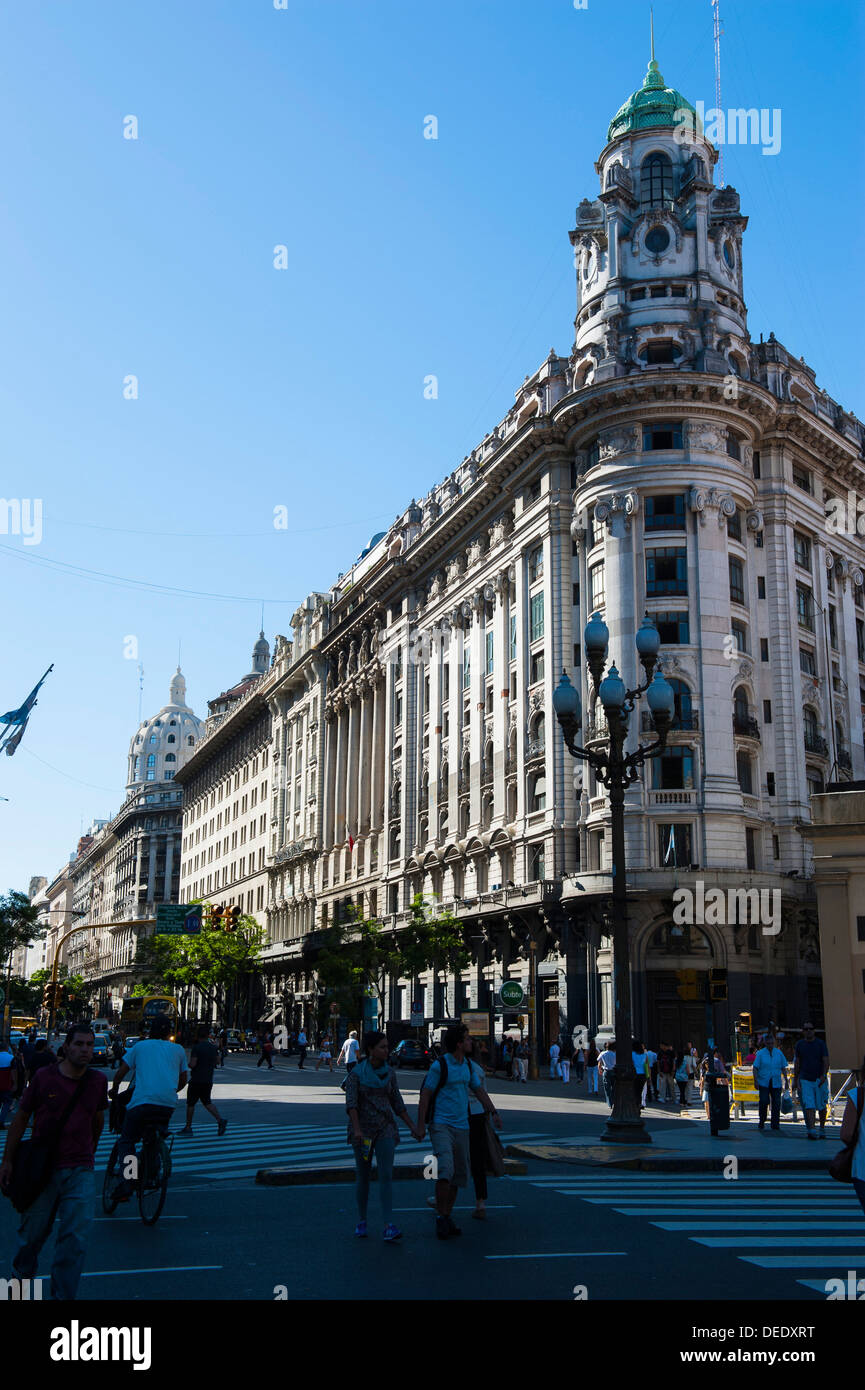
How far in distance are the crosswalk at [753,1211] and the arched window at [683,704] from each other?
108ft

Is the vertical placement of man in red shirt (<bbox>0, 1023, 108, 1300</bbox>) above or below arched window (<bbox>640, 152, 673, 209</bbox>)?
below

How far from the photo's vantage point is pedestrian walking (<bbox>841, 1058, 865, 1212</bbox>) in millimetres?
8195

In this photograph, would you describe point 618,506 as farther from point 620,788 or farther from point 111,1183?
point 111,1183

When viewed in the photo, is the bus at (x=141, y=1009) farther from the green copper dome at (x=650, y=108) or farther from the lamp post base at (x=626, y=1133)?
the lamp post base at (x=626, y=1133)

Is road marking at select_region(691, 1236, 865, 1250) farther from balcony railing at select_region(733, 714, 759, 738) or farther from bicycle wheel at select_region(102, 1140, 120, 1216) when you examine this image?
balcony railing at select_region(733, 714, 759, 738)

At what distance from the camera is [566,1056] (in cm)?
4728

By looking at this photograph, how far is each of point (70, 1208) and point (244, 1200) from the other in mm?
6252

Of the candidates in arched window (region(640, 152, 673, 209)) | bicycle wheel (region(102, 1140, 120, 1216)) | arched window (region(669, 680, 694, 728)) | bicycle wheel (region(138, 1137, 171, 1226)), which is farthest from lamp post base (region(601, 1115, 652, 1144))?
arched window (region(640, 152, 673, 209))

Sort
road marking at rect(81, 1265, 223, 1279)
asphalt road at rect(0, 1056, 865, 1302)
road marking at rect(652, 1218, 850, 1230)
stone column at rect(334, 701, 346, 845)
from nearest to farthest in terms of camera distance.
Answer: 1. asphalt road at rect(0, 1056, 865, 1302)
2. road marking at rect(81, 1265, 223, 1279)
3. road marking at rect(652, 1218, 850, 1230)
4. stone column at rect(334, 701, 346, 845)

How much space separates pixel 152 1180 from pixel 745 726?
138 ft

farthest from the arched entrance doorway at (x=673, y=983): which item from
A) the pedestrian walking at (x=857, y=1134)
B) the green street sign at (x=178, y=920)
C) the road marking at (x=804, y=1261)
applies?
the pedestrian walking at (x=857, y=1134)

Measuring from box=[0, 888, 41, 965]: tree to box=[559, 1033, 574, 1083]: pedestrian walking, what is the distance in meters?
39.7

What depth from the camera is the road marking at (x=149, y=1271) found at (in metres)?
9.62
